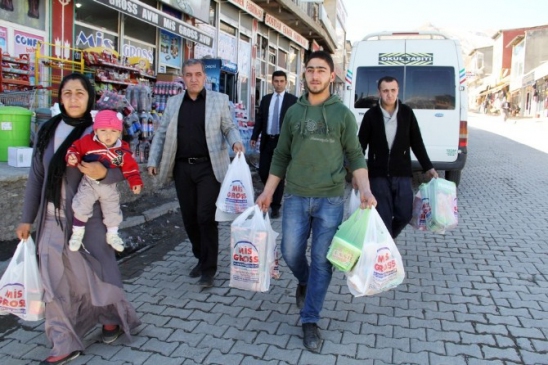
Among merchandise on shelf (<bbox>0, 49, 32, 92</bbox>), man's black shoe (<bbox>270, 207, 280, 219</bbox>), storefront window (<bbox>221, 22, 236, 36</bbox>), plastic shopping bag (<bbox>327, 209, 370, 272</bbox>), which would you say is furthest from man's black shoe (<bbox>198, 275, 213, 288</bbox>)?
storefront window (<bbox>221, 22, 236, 36</bbox>)

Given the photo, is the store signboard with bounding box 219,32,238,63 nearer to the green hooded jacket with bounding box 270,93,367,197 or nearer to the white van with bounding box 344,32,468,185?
the white van with bounding box 344,32,468,185

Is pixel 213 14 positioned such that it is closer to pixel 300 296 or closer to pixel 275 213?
pixel 275 213

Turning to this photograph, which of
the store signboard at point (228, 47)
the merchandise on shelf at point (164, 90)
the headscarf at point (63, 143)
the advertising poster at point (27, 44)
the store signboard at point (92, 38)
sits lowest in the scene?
the headscarf at point (63, 143)

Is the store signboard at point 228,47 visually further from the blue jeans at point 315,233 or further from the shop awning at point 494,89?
the shop awning at point 494,89

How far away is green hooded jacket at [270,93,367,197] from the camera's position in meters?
3.28

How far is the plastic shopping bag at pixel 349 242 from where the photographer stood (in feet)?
10.2

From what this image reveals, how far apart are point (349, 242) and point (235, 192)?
1.45 meters

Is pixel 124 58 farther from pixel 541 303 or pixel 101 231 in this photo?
pixel 541 303

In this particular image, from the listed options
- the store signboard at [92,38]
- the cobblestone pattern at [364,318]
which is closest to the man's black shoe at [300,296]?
the cobblestone pattern at [364,318]

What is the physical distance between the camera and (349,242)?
124 inches

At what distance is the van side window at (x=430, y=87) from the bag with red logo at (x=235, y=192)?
525cm

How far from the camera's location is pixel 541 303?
4066 millimetres

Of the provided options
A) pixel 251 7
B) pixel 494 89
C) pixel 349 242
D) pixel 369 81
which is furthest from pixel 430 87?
pixel 494 89

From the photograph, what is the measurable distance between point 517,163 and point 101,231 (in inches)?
532
